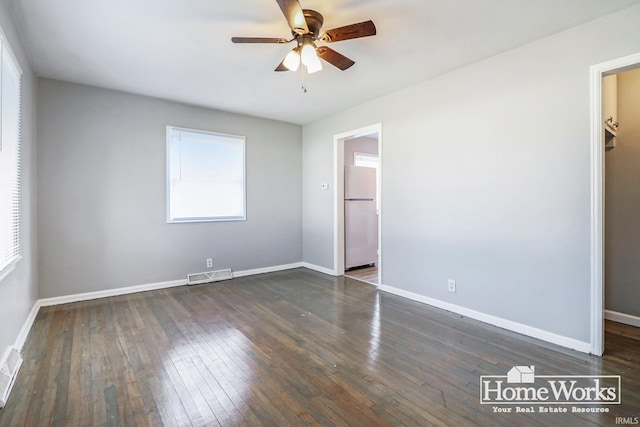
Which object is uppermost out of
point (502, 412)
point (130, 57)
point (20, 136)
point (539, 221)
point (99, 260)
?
point (130, 57)

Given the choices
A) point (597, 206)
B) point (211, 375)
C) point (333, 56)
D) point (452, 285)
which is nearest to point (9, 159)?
point (211, 375)

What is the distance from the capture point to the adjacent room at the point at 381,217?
195 cm

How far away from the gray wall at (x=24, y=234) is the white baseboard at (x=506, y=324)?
12.3ft

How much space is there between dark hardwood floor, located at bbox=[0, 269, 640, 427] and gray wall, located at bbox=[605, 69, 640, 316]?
1.37 feet

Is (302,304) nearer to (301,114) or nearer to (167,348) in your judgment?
(167,348)

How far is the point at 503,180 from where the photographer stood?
286cm

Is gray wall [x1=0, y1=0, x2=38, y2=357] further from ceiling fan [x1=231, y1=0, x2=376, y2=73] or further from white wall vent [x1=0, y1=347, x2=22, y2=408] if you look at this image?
ceiling fan [x1=231, y1=0, x2=376, y2=73]

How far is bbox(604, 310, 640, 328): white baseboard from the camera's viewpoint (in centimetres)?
288

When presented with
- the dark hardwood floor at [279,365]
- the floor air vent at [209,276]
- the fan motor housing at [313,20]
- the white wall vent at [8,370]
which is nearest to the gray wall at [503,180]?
the dark hardwood floor at [279,365]

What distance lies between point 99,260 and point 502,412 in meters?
4.39

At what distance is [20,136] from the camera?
266 centimetres

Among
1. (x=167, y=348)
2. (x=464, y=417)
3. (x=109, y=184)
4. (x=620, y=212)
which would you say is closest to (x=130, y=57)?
(x=109, y=184)

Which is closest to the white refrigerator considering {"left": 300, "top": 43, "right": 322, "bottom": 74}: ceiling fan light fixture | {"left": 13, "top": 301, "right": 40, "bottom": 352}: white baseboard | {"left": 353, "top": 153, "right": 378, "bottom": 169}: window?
{"left": 353, "top": 153, "right": 378, "bottom": 169}: window

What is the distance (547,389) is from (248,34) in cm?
346
